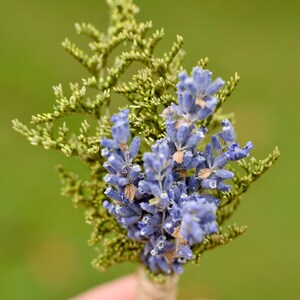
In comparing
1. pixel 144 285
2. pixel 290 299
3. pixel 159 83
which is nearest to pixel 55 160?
pixel 290 299

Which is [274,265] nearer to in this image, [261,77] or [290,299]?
[290,299]

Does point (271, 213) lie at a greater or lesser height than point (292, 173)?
lesser

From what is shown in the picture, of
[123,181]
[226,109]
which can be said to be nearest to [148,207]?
[123,181]

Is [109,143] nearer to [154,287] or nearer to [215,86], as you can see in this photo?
[215,86]

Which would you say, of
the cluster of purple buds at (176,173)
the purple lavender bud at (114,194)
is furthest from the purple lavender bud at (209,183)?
the purple lavender bud at (114,194)

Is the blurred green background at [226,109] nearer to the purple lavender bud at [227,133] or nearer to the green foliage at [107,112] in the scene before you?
the green foliage at [107,112]
